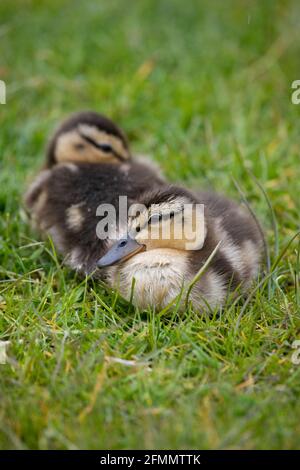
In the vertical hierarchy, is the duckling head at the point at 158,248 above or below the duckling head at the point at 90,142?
below

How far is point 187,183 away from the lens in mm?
2971

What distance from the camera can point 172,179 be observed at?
298 centimetres

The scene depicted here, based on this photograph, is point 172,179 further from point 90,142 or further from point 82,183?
point 82,183

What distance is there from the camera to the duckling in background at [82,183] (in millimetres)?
2387

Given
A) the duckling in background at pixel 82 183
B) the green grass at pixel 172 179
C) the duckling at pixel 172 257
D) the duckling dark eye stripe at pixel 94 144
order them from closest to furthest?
1. the green grass at pixel 172 179
2. the duckling at pixel 172 257
3. the duckling in background at pixel 82 183
4. the duckling dark eye stripe at pixel 94 144

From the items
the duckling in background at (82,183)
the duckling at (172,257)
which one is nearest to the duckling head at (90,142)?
the duckling in background at (82,183)

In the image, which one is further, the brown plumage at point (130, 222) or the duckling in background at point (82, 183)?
the duckling in background at point (82, 183)

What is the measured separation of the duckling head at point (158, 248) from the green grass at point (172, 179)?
0.07 m

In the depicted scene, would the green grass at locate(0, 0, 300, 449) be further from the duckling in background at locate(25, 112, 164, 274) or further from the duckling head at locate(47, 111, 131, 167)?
the duckling head at locate(47, 111, 131, 167)

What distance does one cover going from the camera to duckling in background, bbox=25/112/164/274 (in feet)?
7.83

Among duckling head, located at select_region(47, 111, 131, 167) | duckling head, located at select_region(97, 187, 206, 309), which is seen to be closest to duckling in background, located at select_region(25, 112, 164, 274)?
duckling head, located at select_region(47, 111, 131, 167)

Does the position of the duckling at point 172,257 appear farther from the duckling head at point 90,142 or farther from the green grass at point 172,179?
Answer: the duckling head at point 90,142

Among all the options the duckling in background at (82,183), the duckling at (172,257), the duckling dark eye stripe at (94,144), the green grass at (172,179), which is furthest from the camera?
the duckling dark eye stripe at (94,144)

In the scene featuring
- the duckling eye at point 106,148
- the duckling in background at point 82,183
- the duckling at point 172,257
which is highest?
the duckling eye at point 106,148
